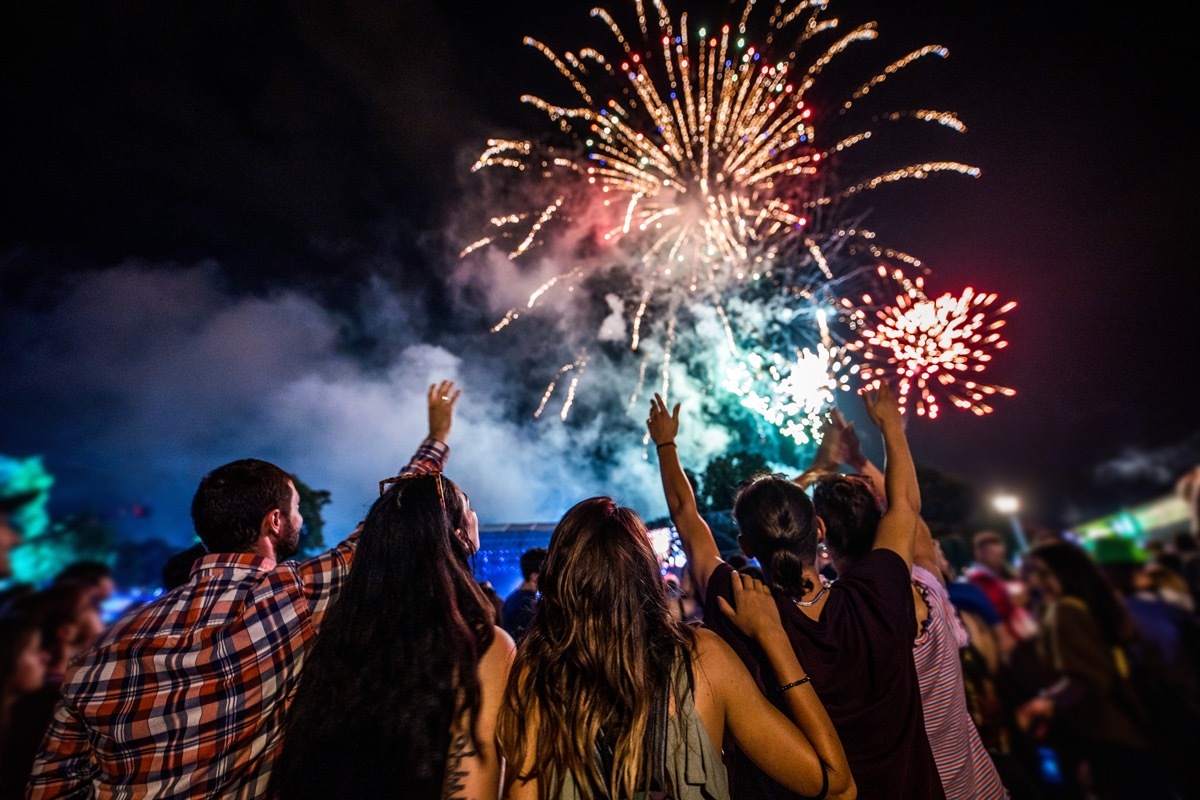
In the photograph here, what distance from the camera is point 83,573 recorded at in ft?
5.68

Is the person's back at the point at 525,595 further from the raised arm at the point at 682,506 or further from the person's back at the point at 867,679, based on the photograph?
the person's back at the point at 867,679

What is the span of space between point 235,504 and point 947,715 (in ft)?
11.2

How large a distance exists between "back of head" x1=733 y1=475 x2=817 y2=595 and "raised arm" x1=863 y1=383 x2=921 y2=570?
376mm

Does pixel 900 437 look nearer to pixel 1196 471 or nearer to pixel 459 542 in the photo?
pixel 1196 471

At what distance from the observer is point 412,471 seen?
8.48 ft

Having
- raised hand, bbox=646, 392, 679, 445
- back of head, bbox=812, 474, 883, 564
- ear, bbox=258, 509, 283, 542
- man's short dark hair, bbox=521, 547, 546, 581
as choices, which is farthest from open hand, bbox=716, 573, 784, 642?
man's short dark hair, bbox=521, 547, 546, 581

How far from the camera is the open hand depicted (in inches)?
67.2

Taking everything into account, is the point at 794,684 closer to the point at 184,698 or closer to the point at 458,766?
the point at 458,766

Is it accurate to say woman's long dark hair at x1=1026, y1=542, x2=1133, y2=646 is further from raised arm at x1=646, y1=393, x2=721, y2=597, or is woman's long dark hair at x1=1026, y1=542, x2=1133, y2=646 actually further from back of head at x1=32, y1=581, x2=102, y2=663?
back of head at x1=32, y1=581, x2=102, y2=663

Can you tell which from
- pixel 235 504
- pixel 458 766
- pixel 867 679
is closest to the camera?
pixel 458 766

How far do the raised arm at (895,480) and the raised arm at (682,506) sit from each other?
0.80 m

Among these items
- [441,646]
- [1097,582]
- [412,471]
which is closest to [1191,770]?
[1097,582]

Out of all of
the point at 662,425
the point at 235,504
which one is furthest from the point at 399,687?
the point at 662,425

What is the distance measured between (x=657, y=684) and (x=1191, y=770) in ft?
3.92
